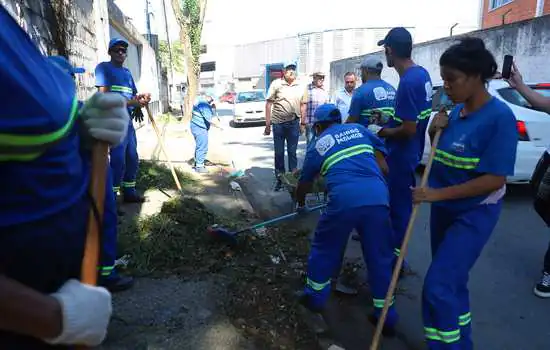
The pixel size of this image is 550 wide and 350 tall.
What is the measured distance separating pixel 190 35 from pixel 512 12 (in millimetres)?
14867

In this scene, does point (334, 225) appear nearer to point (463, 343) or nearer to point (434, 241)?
point (434, 241)

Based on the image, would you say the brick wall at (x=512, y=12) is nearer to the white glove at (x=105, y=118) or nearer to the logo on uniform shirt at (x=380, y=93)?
the logo on uniform shirt at (x=380, y=93)

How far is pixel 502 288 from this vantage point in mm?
3889

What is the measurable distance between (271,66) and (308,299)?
25052 millimetres

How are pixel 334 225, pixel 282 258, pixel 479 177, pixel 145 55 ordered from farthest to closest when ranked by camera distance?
pixel 145 55 < pixel 282 258 < pixel 334 225 < pixel 479 177

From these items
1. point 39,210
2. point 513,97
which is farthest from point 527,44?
point 39,210

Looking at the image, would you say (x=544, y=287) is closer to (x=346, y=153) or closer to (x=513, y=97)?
(x=346, y=153)

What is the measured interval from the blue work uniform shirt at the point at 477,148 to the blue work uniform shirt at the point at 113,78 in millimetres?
3761

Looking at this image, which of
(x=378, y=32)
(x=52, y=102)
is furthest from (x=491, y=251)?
(x=378, y=32)

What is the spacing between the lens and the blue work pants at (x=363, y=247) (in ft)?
9.99

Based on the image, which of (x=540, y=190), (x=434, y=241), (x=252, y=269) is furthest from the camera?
(x=252, y=269)

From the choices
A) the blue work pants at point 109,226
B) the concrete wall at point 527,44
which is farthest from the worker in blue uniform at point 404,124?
the concrete wall at point 527,44

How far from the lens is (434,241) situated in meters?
2.81

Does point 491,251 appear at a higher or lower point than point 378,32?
lower
